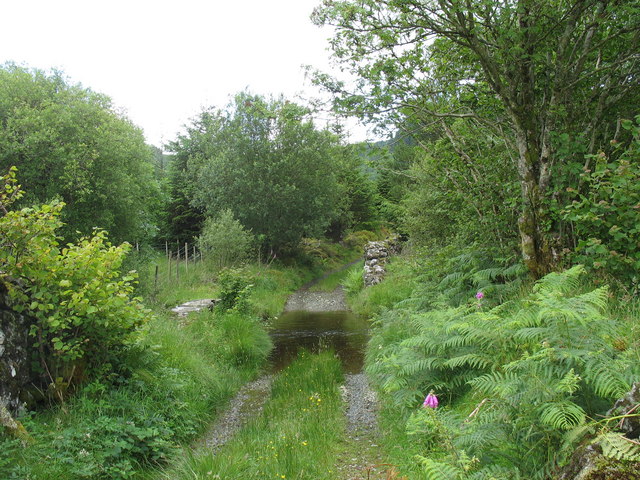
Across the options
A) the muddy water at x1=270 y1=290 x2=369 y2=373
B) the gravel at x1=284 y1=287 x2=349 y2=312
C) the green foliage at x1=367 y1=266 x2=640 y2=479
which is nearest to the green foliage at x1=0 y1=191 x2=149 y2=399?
the green foliage at x1=367 y1=266 x2=640 y2=479

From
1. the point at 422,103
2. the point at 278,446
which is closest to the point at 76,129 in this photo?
the point at 422,103

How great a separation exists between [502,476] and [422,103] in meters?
6.90

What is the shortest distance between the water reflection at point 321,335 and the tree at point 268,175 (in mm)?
9073

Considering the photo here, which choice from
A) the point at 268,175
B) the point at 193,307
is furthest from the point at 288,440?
the point at 268,175

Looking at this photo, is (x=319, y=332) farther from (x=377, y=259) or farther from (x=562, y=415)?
(x=562, y=415)

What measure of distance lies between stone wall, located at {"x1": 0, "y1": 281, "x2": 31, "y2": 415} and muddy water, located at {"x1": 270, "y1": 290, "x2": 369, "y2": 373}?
4.99m

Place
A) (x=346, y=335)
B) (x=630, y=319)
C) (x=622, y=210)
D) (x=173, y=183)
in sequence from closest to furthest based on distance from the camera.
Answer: (x=630, y=319) < (x=622, y=210) < (x=346, y=335) < (x=173, y=183)

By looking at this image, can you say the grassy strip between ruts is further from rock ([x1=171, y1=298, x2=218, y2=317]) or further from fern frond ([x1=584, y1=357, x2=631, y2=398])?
rock ([x1=171, y1=298, x2=218, y2=317])

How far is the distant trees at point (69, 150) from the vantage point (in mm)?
12727

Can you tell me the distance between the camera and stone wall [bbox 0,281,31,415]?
4496 mm

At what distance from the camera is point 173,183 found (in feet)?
105

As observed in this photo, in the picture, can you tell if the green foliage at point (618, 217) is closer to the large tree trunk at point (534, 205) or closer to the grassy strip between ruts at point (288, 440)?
the large tree trunk at point (534, 205)

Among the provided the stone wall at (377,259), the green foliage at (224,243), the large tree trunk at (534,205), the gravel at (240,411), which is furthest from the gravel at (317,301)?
the large tree trunk at (534,205)

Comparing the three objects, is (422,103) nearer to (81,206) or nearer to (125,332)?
(125,332)
